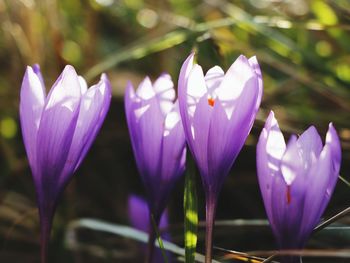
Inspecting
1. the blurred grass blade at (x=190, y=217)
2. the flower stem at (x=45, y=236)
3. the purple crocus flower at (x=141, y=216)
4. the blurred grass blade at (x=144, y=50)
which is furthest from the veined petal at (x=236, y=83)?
the blurred grass blade at (x=144, y=50)

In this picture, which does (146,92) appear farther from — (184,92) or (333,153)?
(333,153)

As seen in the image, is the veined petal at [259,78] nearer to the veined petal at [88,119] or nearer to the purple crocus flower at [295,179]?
the purple crocus flower at [295,179]

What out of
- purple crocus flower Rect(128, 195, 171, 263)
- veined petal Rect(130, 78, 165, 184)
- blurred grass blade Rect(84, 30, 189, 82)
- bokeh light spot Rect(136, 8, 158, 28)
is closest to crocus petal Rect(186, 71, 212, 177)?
veined petal Rect(130, 78, 165, 184)

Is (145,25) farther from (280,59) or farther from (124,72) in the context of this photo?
(280,59)

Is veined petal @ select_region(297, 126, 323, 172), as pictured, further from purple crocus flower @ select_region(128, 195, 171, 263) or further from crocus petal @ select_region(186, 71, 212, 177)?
purple crocus flower @ select_region(128, 195, 171, 263)

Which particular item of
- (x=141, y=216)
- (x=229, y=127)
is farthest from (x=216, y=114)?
(x=141, y=216)

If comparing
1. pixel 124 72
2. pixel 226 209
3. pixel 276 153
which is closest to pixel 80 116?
pixel 276 153

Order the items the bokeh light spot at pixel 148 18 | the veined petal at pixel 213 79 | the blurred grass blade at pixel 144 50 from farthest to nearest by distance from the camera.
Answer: the bokeh light spot at pixel 148 18, the blurred grass blade at pixel 144 50, the veined petal at pixel 213 79
